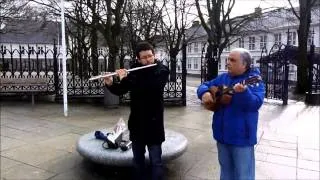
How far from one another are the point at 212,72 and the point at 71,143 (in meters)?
8.04

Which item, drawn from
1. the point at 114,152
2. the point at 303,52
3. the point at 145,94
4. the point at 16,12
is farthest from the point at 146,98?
the point at 16,12

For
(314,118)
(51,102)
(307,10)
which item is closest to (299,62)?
(307,10)

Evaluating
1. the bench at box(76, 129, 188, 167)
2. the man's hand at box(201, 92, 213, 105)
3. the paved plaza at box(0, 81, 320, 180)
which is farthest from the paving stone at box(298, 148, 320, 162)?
the man's hand at box(201, 92, 213, 105)

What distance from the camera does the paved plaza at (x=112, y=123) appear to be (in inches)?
204

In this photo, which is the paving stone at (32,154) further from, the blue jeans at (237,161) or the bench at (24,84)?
the bench at (24,84)

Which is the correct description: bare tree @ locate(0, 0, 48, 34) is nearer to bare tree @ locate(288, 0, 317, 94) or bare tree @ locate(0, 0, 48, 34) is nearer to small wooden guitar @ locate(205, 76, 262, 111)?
bare tree @ locate(288, 0, 317, 94)

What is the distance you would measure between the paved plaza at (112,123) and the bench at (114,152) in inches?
11.9

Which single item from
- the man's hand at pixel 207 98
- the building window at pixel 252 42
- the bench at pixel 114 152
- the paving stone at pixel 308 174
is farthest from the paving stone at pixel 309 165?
the building window at pixel 252 42

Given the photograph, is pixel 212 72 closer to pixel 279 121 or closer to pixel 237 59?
pixel 279 121

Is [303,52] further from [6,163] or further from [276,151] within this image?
[6,163]

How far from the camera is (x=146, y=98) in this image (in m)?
3.76

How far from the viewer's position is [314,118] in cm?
1024

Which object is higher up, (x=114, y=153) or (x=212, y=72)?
(x=212, y=72)

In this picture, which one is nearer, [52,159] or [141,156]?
[141,156]
